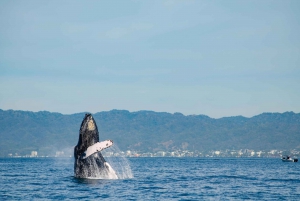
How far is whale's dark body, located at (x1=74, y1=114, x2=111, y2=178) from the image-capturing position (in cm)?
4366

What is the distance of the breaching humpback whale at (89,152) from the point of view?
1682 inches

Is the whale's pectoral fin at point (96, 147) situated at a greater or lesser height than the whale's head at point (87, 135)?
lesser

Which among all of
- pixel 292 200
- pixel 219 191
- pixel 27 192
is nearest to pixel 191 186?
pixel 219 191

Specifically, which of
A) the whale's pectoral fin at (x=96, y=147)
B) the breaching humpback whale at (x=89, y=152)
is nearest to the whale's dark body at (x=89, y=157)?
the breaching humpback whale at (x=89, y=152)

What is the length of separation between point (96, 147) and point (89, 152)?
0.88 m

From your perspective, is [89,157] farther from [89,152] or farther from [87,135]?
[87,135]

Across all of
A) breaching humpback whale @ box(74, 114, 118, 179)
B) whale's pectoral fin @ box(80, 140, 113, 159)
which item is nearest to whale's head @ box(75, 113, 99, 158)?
breaching humpback whale @ box(74, 114, 118, 179)

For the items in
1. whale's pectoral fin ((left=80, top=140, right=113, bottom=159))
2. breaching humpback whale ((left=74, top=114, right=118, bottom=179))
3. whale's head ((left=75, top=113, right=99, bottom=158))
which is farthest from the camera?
whale's head ((left=75, top=113, right=99, bottom=158))

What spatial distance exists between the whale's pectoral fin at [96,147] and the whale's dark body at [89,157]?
0.77 meters

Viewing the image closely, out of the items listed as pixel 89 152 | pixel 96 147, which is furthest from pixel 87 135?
pixel 96 147

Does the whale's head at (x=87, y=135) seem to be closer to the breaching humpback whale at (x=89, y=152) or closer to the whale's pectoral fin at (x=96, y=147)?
the breaching humpback whale at (x=89, y=152)

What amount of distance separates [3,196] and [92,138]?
827 cm

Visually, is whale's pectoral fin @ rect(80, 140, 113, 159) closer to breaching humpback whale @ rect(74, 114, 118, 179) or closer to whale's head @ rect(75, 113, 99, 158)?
breaching humpback whale @ rect(74, 114, 118, 179)

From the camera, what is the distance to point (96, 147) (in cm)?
4225
